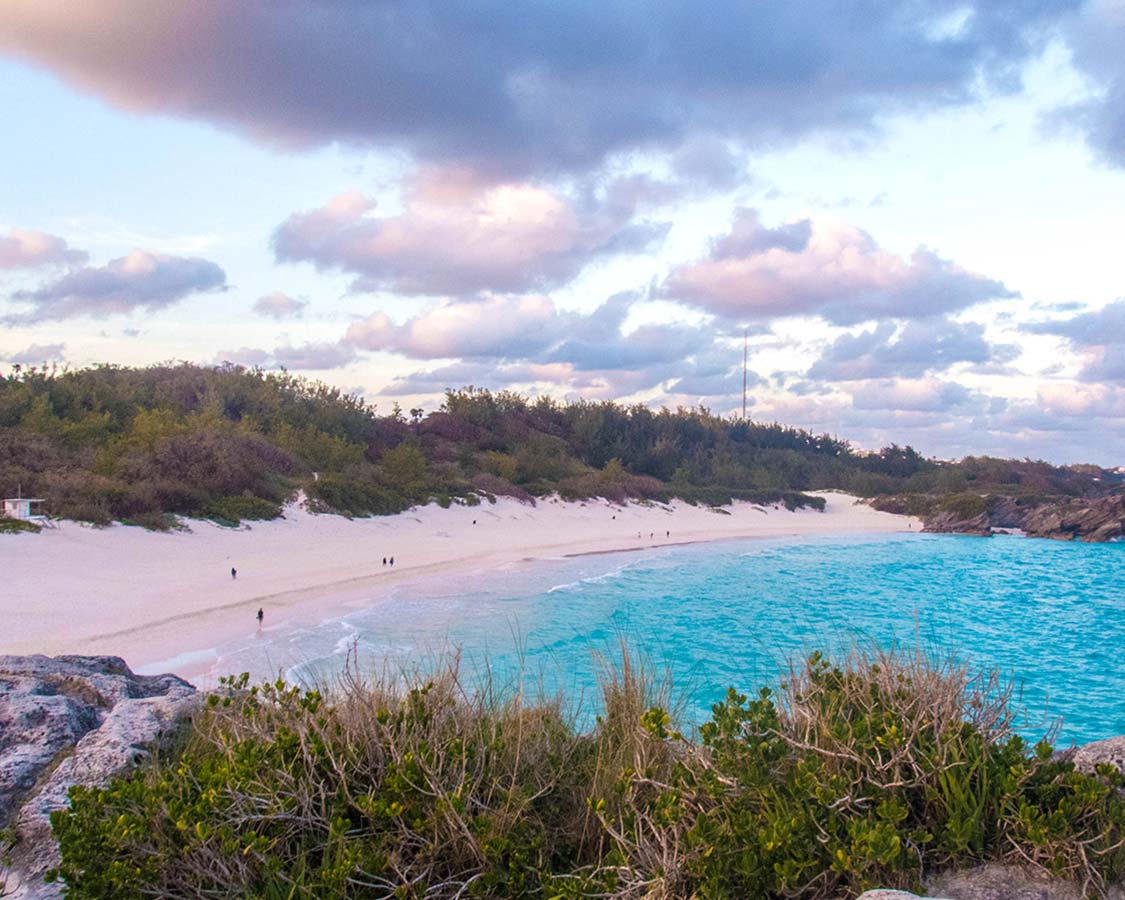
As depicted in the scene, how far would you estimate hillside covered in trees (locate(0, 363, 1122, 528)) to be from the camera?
17.5 metres

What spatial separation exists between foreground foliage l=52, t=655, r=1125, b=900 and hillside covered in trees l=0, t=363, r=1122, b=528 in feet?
44.5

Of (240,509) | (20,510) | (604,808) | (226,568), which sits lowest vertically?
(226,568)

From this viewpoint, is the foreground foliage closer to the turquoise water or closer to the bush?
the turquoise water

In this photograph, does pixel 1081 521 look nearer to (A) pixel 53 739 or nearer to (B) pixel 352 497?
(B) pixel 352 497

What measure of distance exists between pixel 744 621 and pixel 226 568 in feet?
30.5

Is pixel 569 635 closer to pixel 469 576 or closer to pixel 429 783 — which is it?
pixel 469 576

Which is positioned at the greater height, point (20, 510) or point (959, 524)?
point (20, 510)

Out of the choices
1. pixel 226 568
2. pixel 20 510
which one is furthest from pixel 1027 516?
pixel 20 510

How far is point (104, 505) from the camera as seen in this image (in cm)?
1528

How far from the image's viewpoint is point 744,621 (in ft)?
46.9

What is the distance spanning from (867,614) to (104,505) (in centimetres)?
1417

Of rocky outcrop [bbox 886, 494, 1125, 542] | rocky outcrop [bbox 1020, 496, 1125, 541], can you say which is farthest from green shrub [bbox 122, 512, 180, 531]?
rocky outcrop [bbox 1020, 496, 1125, 541]

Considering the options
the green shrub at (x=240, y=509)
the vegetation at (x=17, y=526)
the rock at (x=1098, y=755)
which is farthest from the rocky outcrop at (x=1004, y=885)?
the green shrub at (x=240, y=509)

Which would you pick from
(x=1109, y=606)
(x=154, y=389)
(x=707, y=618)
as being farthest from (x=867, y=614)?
(x=154, y=389)
